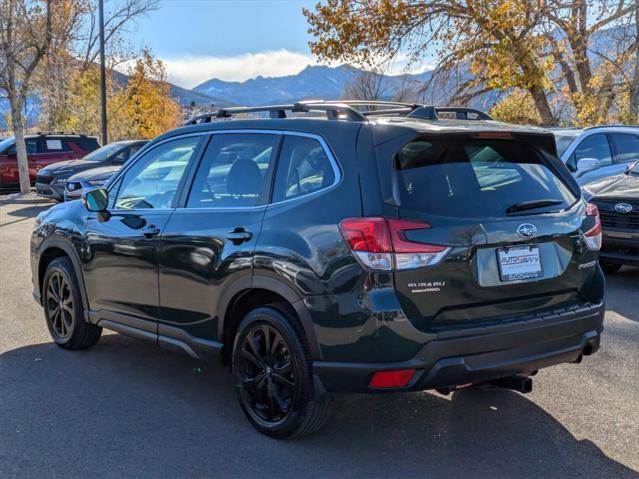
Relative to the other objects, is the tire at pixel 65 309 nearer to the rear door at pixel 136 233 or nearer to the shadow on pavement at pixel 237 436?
the rear door at pixel 136 233

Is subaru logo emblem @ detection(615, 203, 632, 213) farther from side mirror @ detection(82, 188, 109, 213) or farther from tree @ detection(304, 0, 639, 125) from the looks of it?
tree @ detection(304, 0, 639, 125)

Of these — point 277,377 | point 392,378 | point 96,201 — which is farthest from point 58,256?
point 392,378

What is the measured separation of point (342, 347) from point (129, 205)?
7.51ft

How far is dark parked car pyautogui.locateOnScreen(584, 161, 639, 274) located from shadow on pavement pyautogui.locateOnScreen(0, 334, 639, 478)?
152 inches

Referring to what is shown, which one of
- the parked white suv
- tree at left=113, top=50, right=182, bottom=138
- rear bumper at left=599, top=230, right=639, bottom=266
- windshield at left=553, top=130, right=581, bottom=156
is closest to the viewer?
rear bumper at left=599, top=230, right=639, bottom=266

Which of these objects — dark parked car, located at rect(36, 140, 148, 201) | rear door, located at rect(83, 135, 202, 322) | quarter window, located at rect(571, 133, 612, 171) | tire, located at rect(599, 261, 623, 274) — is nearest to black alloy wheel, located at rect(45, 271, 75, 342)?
rear door, located at rect(83, 135, 202, 322)

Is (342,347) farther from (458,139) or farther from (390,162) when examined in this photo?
(458,139)

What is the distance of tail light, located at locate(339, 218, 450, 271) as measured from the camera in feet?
10.4

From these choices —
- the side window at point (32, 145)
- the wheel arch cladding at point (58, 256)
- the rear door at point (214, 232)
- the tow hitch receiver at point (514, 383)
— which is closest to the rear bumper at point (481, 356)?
the tow hitch receiver at point (514, 383)

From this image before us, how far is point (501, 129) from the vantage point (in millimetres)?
3729

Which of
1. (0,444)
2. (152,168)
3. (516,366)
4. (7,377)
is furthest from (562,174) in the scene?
(7,377)

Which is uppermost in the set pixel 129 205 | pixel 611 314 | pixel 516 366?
pixel 129 205

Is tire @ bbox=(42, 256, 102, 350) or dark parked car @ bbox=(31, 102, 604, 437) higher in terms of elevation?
dark parked car @ bbox=(31, 102, 604, 437)

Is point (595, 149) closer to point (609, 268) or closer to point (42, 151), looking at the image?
point (609, 268)
